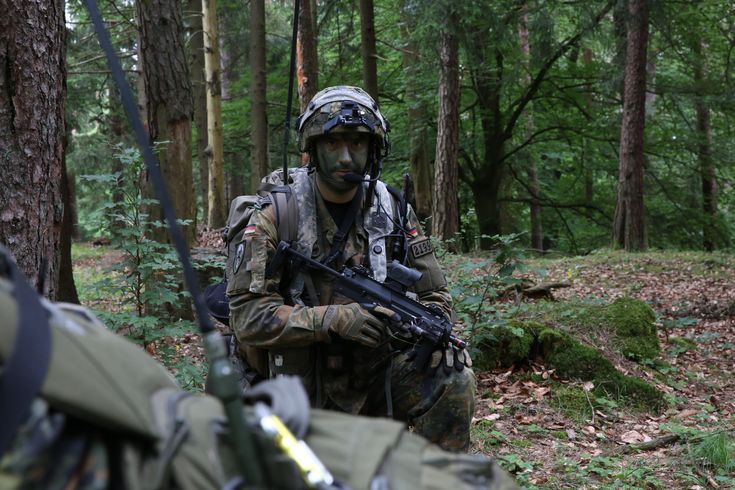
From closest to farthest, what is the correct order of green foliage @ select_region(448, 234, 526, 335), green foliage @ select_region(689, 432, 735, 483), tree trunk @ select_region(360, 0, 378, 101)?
1. green foliage @ select_region(689, 432, 735, 483)
2. green foliage @ select_region(448, 234, 526, 335)
3. tree trunk @ select_region(360, 0, 378, 101)

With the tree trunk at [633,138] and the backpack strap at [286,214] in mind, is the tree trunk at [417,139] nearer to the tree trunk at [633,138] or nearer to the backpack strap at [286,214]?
the tree trunk at [633,138]

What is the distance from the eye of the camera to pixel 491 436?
477cm

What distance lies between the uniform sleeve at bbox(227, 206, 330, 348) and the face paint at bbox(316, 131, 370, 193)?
418 millimetres

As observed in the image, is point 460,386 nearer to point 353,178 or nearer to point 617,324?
point 353,178

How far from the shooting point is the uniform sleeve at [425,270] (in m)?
3.90

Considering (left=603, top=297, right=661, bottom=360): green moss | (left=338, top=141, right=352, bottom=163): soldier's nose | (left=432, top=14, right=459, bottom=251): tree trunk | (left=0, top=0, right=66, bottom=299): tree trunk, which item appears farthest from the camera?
(left=432, top=14, right=459, bottom=251): tree trunk

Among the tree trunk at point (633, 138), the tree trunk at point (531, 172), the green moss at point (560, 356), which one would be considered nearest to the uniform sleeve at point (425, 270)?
the green moss at point (560, 356)

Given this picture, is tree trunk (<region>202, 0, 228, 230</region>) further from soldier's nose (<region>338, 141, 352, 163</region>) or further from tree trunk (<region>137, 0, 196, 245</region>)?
soldier's nose (<region>338, 141, 352, 163</region>)

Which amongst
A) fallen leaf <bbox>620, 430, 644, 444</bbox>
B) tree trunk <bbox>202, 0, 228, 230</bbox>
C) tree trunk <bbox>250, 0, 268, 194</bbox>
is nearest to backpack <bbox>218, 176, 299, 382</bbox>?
fallen leaf <bbox>620, 430, 644, 444</bbox>

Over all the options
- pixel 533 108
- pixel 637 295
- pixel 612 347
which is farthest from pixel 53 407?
pixel 533 108

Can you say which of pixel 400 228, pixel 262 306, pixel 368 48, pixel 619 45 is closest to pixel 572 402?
pixel 400 228

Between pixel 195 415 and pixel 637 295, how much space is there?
914 centimetres

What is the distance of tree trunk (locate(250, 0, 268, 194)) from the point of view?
12.0 metres

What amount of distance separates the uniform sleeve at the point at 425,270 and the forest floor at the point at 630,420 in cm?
121
